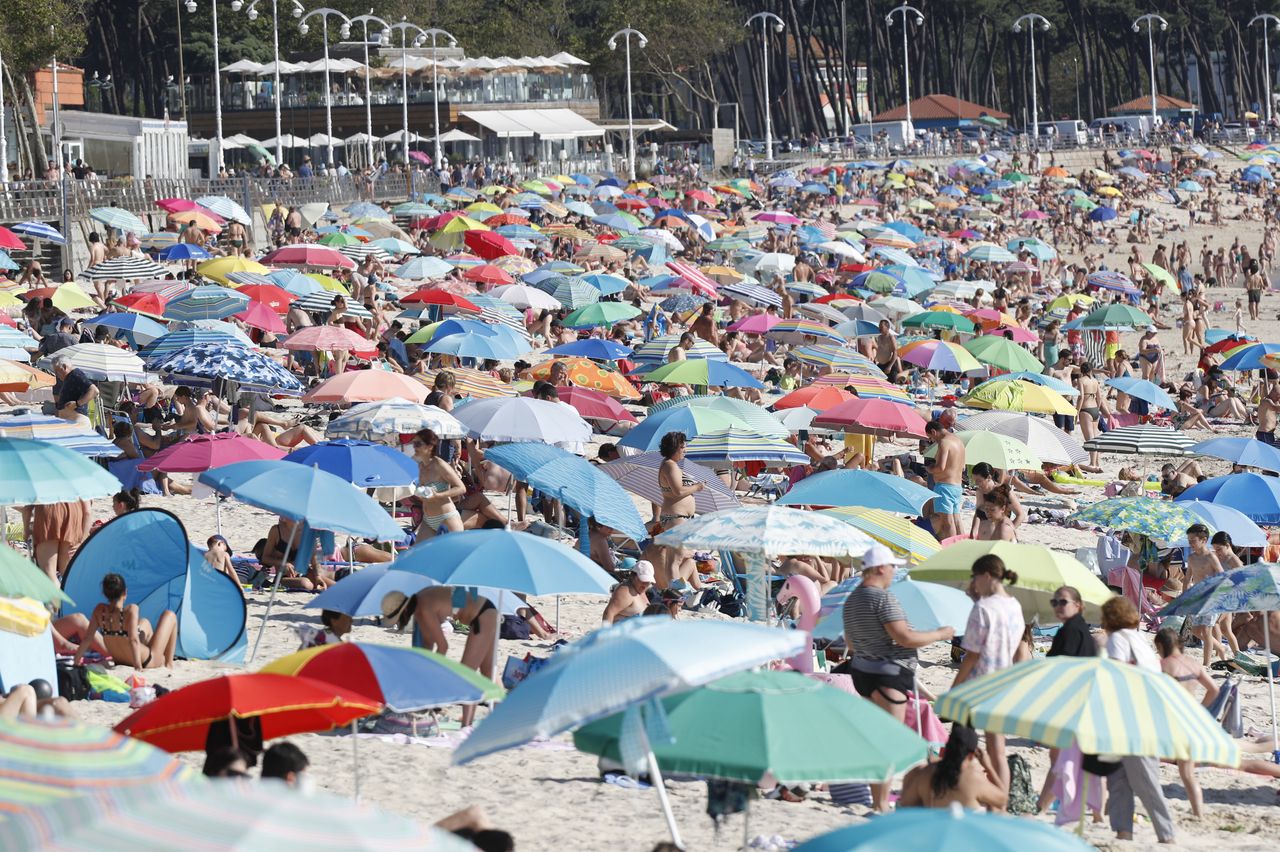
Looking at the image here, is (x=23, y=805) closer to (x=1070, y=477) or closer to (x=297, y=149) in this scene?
(x=1070, y=477)

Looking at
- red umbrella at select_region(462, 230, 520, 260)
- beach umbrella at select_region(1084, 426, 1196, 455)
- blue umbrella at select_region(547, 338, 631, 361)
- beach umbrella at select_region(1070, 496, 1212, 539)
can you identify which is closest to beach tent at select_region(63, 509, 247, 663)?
beach umbrella at select_region(1070, 496, 1212, 539)

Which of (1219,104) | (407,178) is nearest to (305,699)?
(407,178)

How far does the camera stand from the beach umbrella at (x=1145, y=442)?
1552 centimetres

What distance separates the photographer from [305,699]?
239 inches

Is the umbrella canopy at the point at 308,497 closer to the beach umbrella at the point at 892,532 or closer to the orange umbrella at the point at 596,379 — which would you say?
the beach umbrella at the point at 892,532

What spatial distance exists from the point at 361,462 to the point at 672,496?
6.62 feet

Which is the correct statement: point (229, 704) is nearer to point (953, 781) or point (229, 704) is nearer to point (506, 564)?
point (506, 564)

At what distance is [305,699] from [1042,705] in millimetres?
2428

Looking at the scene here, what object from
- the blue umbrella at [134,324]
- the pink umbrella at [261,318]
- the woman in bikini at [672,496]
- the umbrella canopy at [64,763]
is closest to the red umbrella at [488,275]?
the pink umbrella at [261,318]

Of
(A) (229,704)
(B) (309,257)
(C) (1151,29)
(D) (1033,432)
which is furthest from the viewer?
(C) (1151,29)

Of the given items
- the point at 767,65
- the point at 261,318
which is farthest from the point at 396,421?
the point at 767,65

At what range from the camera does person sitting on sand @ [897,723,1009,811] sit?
672 centimetres

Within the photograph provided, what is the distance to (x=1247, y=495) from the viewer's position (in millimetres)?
13398

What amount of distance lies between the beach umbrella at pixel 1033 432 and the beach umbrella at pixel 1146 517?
2054 mm
